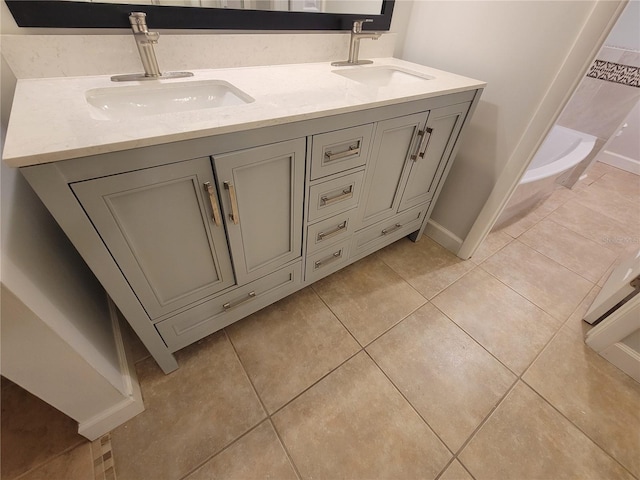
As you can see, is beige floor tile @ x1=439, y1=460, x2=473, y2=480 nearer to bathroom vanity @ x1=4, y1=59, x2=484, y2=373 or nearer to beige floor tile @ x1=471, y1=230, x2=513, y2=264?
bathroom vanity @ x1=4, y1=59, x2=484, y2=373

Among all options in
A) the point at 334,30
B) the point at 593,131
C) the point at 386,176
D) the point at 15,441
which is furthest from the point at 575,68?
the point at 15,441

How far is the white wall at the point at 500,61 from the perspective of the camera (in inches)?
39.6

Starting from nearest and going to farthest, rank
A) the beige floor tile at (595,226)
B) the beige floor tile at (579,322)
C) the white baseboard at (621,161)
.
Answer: the beige floor tile at (579,322)
the beige floor tile at (595,226)
the white baseboard at (621,161)

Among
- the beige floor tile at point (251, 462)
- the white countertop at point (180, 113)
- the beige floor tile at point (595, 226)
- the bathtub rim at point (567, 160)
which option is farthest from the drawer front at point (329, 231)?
the beige floor tile at point (595, 226)

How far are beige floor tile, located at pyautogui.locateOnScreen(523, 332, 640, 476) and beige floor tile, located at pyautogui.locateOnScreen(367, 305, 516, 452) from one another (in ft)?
0.51

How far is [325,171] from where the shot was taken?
0.92 metres

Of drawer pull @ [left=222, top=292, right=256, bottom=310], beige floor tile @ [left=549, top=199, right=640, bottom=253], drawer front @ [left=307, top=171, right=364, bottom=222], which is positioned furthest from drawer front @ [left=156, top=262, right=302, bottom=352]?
beige floor tile @ [left=549, top=199, right=640, bottom=253]

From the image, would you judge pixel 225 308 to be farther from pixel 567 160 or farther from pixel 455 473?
pixel 567 160

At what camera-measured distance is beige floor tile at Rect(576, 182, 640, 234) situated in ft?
6.70

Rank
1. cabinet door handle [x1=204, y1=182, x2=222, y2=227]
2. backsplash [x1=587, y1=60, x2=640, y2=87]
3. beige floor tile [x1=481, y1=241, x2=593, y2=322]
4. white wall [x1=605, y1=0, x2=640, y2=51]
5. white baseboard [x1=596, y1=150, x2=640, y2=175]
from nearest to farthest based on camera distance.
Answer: cabinet door handle [x1=204, y1=182, x2=222, y2=227] < beige floor tile [x1=481, y1=241, x2=593, y2=322] < backsplash [x1=587, y1=60, x2=640, y2=87] < white wall [x1=605, y1=0, x2=640, y2=51] < white baseboard [x1=596, y1=150, x2=640, y2=175]

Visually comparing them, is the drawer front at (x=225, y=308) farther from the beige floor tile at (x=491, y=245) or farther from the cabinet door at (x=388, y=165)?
A: the beige floor tile at (x=491, y=245)

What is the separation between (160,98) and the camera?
2.96ft

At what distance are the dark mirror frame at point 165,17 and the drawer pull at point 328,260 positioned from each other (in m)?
0.92

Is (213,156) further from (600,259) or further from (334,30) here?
(600,259)
